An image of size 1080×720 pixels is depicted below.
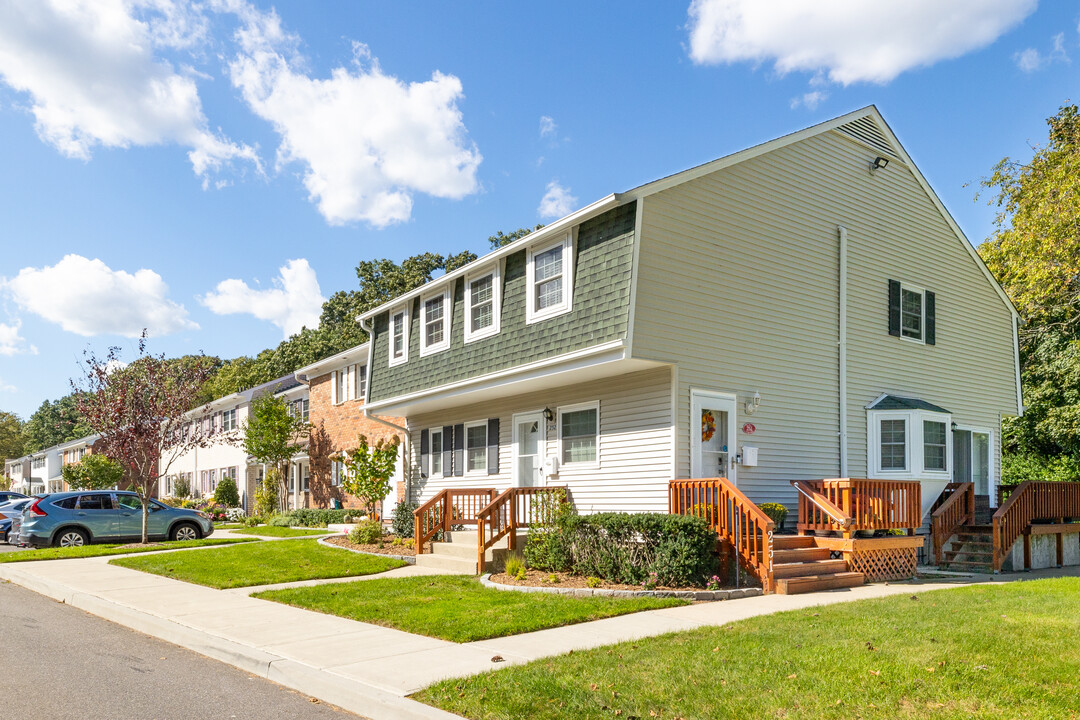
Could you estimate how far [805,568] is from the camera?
38.9ft

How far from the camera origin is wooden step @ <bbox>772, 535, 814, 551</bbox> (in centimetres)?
1250

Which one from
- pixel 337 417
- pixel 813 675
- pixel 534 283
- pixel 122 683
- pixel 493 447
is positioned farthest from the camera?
pixel 337 417

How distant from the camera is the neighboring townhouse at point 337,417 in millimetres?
25656

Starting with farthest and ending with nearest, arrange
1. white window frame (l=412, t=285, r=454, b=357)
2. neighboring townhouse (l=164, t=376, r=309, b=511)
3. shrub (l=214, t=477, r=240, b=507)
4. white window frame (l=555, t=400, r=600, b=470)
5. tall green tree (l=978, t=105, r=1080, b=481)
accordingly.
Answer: shrub (l=214, t=477, r=240, b=507) < neighboring townhouse (l=164, t=376, r=309, b=511) < tall green tree (l=978, t=105, r=1080, b=481) < white window frame (l=412, t=285, r=454, b=357) < white window frame (l=555, t=400, r=600, b=470)

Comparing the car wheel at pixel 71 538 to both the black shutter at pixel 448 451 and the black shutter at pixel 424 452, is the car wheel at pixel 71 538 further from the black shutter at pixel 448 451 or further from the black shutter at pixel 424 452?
the black shutter at pixel 448 451

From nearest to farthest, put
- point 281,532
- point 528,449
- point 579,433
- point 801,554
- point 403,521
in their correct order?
point 801,554
point 579,433
point 528,449
point 403,521
point 281,532

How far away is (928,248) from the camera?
17766 millimetres

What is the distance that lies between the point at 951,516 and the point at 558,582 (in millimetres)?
7795

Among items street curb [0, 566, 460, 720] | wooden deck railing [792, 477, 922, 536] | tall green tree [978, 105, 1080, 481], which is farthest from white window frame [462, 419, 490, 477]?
tall green tree [978, 105, 1080, 481]

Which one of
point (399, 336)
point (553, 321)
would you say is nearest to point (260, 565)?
point (399, 336)

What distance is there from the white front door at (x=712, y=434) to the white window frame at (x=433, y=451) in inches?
298

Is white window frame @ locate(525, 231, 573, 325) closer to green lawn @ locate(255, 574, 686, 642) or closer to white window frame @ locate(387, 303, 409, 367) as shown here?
green lawn @ locate(255, 574, 686, 642)

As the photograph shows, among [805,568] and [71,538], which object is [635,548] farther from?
[71,538]

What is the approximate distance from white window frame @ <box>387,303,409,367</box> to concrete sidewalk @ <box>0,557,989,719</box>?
7644mm
